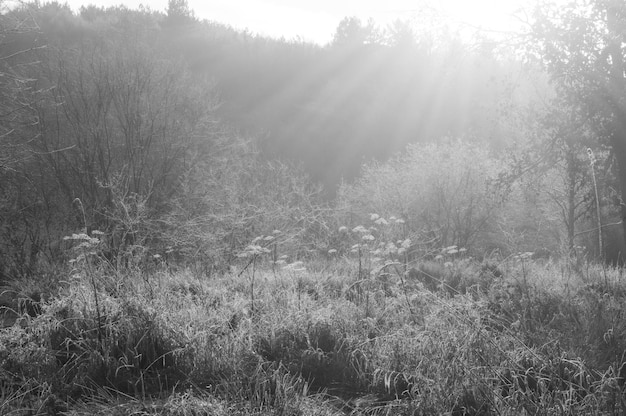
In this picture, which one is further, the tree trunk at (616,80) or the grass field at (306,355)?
the tree trunk at (616,80)

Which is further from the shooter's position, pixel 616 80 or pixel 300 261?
pixel 616 80

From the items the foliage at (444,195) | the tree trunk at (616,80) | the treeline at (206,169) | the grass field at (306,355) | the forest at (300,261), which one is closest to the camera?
the grass field at (306,355)

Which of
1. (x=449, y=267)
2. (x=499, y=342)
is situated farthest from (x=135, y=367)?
(x=449, y=267)

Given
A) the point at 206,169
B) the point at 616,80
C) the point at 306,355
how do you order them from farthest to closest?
1. the point at 206,169
2. the point at 616,80
3. the point at 306,355

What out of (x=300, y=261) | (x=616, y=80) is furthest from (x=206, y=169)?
(x=300, y=261)

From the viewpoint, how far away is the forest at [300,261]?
3.59 metres

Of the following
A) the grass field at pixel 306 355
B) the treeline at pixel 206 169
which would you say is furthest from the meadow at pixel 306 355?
the treeline at pixel 206 169

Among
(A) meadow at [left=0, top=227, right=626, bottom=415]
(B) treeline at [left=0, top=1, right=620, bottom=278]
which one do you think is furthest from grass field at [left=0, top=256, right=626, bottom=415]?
(B) treeline at [left=0, top=1, right=620, bottom=278]

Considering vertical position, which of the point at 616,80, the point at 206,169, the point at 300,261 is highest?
the point at 616,80

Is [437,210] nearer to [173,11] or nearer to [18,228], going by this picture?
[18,228]

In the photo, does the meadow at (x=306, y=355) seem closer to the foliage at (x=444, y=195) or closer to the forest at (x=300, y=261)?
the forest at (x=300, y=261)

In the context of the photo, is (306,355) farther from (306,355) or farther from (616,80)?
(616,80)

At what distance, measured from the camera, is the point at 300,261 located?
253 inches

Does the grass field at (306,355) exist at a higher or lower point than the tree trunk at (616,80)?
lower
